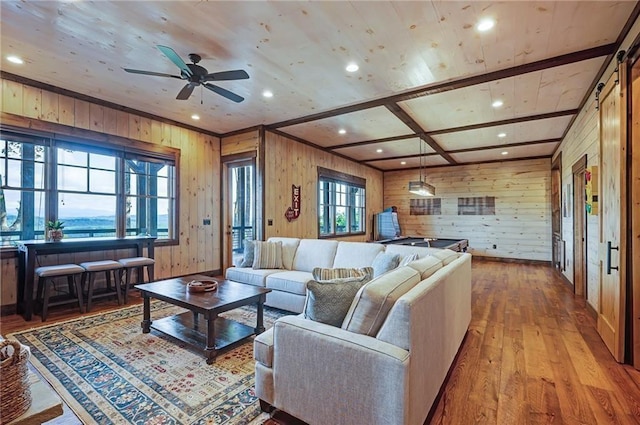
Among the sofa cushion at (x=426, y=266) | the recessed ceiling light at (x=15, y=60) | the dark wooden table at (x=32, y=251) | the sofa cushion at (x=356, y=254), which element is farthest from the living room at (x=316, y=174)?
the sofa cushion at (x=356, y=254)

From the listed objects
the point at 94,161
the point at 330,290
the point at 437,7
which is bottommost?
the point at 330,290

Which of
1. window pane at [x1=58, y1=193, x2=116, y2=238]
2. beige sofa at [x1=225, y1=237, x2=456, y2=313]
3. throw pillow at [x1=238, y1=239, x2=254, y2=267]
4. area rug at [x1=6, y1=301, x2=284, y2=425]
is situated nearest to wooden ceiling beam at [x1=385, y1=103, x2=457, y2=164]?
beige sofa at [x1=225, y1=237, x2=456, y2=313]

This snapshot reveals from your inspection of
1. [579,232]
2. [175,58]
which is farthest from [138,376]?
[579,232]

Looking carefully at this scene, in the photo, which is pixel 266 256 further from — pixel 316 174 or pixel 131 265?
pixel 316 174

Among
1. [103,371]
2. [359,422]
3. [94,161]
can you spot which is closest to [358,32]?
[359,422]

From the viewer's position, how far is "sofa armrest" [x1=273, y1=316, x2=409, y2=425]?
4.44ft

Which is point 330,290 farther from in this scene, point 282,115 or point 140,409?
point 282,115

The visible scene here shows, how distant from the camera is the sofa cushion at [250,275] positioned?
12.4 feet

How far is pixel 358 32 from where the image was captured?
2623 millimetres

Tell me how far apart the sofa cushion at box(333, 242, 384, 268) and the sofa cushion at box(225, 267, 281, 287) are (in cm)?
85

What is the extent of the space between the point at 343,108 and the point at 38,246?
4.18 metres

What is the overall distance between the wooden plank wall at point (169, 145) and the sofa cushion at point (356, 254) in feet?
9.59

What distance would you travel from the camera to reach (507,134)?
19.1 feet

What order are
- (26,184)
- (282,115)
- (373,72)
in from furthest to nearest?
(282,115) < (26,184) < (373,72)
